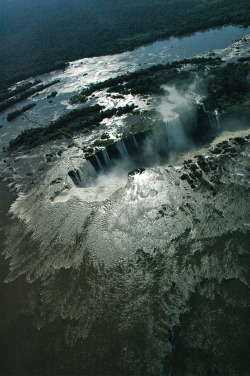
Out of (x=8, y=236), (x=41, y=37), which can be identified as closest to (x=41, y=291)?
(x=8, y=236)

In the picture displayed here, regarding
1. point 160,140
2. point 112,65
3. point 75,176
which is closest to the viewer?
point 75,176

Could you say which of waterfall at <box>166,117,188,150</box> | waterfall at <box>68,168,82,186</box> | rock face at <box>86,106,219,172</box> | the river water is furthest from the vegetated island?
the river water

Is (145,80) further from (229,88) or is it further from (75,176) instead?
(75,176)

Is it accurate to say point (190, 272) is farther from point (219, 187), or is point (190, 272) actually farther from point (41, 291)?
point (41, 291)

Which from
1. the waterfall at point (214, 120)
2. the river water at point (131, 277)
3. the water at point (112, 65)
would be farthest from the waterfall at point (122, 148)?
the waterfall at point (214, 120)

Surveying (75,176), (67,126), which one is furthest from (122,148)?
(67,126)

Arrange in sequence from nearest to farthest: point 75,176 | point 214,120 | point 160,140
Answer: point 75,176 < point 160,140 < point 214,120

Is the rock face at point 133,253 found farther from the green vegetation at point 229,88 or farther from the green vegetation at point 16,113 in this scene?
the green vegetation at point 16,113
